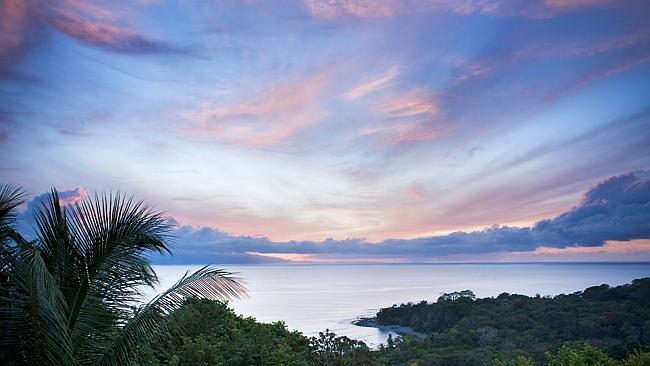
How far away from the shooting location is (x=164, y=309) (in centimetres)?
481

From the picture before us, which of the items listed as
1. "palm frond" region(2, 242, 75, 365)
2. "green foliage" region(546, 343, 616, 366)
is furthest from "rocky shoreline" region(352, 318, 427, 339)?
"palm frond" region(2, 242, 75, 365)

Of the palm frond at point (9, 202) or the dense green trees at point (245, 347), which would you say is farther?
the dense green trees at point (245, 347)

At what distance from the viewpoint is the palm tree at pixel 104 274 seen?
4598 mm

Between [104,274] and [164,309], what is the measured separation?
0.65 m

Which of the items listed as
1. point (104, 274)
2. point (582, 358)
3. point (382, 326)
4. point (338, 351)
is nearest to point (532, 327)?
point (382, 326)

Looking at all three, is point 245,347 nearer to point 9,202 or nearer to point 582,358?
point 9,202

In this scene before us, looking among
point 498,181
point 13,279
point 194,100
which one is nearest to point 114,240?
point 13,279

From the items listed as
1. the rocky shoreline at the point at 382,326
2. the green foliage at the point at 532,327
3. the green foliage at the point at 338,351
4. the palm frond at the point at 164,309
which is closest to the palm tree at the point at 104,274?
the palm frond at the point at 164,309

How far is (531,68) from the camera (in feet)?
49.0

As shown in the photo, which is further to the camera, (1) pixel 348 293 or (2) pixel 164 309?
(1) pixel 348 293

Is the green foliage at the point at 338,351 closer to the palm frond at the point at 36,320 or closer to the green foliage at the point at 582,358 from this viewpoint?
the green foliage at the point at 582,358

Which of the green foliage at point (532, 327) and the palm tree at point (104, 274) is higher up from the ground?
the palm tree at point (104, 274)

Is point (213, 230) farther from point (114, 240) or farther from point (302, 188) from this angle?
point (114, 240)

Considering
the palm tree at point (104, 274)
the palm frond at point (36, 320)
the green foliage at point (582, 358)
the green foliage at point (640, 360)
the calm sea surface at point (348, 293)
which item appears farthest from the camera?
the calm sea surface at point (348, 293)
